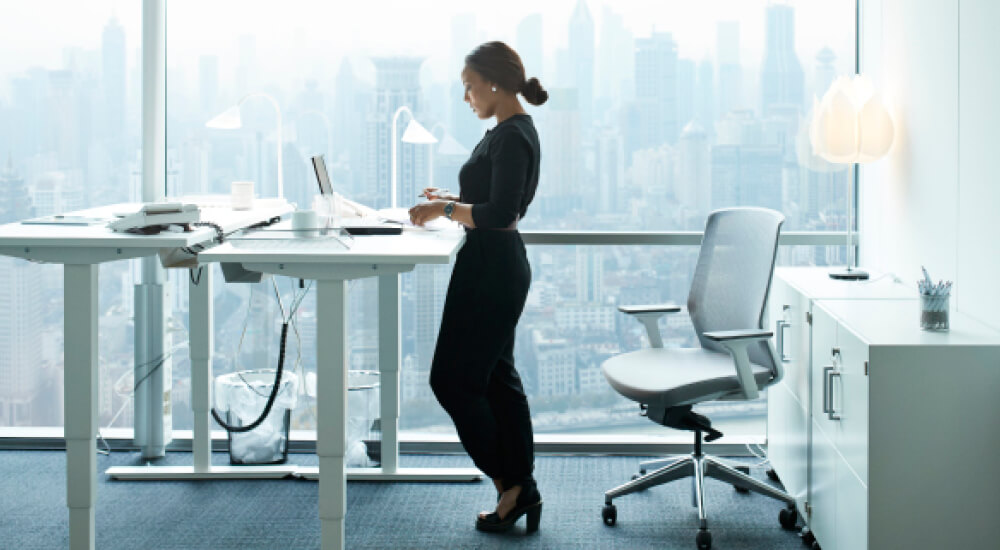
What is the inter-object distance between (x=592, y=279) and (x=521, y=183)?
1.14 metres

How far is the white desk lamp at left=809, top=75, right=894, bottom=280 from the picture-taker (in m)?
3.63

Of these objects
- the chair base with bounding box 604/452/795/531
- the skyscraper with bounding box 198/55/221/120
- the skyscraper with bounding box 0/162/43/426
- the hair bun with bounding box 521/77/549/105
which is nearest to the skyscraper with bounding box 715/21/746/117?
the hair bun with bounding box 521/77/549/105

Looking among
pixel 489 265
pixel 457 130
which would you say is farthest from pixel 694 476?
pixel 457 130

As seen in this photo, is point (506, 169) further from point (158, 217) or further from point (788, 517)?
point (788, 517)

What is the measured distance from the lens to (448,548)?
11.0 ft

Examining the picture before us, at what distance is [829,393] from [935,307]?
394mm

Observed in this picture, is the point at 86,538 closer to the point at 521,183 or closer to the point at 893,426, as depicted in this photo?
the point at 521,183

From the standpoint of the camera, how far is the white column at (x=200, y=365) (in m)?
4.06

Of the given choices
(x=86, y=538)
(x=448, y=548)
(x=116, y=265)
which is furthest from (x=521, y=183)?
(x=116, y=265)

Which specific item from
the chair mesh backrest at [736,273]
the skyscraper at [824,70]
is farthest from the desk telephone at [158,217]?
the skyscraper at [824,70]

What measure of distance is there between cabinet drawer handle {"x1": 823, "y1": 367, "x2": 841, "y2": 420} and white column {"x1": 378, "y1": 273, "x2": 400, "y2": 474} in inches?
66.6

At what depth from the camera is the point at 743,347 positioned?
335 cm

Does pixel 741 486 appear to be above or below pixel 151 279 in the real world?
below

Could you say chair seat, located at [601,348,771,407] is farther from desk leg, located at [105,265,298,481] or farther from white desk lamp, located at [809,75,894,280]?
desk leg, located at [105,265,298,481]
